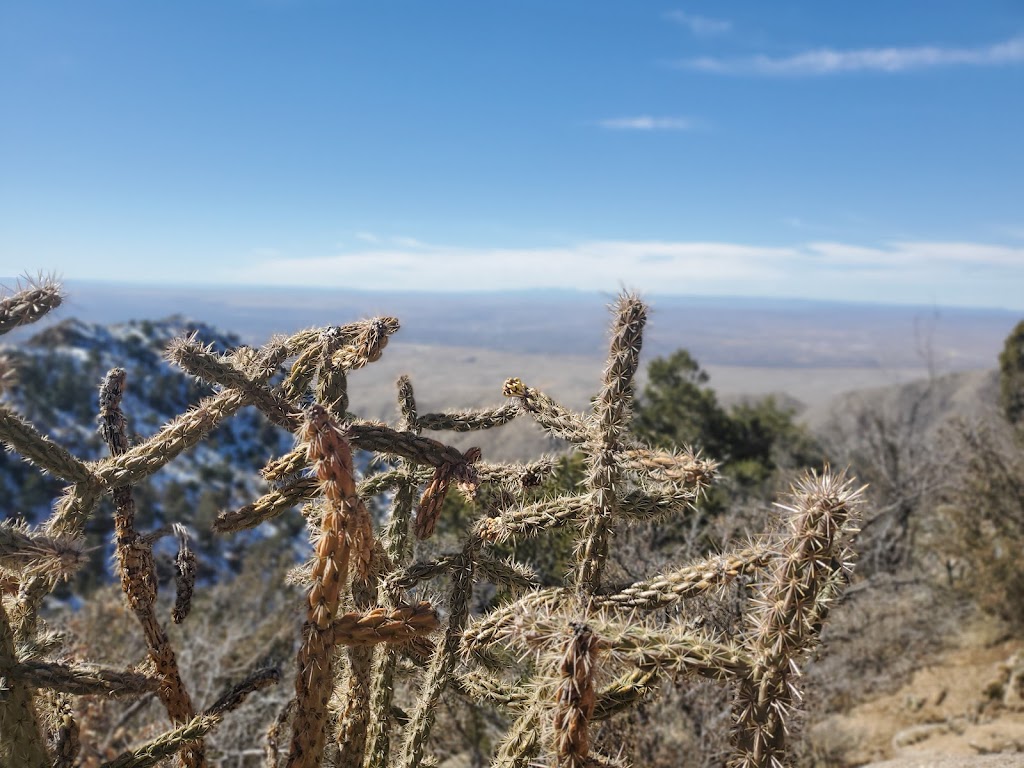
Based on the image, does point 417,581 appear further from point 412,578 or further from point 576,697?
point 576,697

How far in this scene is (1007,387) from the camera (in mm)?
21016

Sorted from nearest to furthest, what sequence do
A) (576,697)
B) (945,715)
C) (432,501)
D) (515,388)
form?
(576,697) → (432,501) → (515,388) → (945,715)

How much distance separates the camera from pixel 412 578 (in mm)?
2809

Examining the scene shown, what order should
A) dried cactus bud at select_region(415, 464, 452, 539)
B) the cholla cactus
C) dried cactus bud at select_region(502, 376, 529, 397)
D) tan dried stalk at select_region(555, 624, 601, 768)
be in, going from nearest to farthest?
tan dried stalk at select_region(555, 624, 601, 768) < the cholla cactus < dried cactus bud at select_region(415, 464, 452, 539) < dried cactus bud at select_region(502, 376, 529, 397)

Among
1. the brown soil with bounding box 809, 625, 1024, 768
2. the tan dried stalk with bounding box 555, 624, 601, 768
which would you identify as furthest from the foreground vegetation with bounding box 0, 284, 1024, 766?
the brown soil with bounding box 809, 625, 1024, 768

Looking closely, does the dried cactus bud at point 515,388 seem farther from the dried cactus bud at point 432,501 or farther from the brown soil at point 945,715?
the brown soil at point 945,715

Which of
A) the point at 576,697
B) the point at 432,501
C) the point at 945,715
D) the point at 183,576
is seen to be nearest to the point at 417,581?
the point at 432,501

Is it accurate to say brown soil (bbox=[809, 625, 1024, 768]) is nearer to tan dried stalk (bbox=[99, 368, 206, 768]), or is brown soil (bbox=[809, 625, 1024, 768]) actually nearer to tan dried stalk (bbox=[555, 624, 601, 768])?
tan dried stalk (bbox=[555, 624, 601, 768])

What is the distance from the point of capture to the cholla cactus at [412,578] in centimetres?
207

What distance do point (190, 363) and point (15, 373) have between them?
2.25 ft

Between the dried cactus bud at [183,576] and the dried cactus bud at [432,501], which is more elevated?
the dried cactus bud at [432,501]

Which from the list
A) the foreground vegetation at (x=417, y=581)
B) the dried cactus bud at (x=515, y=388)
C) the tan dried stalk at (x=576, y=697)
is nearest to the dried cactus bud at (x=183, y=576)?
the foreground vegetation at (x=417, y=581)

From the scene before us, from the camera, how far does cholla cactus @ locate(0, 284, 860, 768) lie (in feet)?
6.79

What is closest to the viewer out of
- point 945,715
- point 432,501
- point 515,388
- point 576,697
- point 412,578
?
point 576,697
